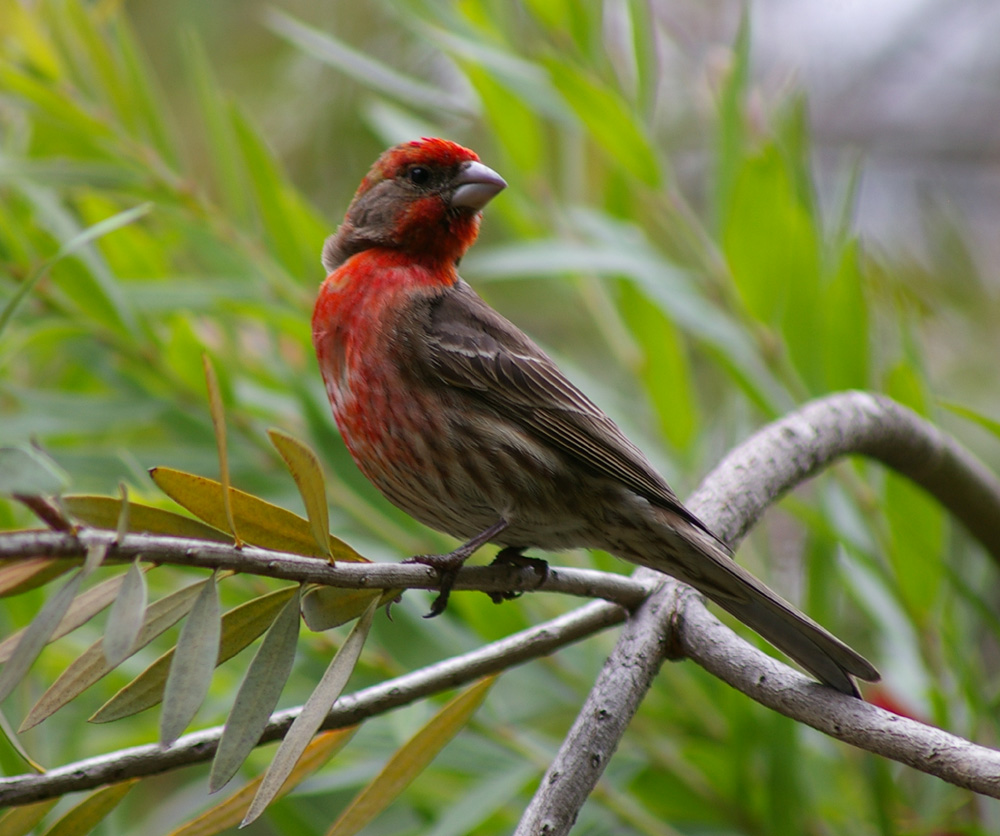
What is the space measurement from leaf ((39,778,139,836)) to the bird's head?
6.03ft

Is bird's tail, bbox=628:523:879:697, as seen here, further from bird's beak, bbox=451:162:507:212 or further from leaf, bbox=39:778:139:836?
bird's beak, bbox=451:162:507:212

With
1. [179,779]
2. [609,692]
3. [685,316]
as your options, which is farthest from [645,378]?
[179,779]

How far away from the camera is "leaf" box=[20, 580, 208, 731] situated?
1377mm

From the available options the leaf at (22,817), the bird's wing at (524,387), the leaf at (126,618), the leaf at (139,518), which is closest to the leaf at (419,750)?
the leaf at (22,817)

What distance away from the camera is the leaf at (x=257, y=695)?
135 centimetres

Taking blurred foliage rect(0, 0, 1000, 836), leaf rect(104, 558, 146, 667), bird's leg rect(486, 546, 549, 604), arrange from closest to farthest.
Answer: leaf rect(104, 558, 146, 667) → bird's leg rect(486, 546, 549, 604) → blurred foliage rect(0, 0, 1000, 836)

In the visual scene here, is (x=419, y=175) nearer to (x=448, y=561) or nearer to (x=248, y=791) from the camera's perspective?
(x=448, y=561)

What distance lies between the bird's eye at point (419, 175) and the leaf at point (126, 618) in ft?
7.08

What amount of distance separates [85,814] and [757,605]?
123cm

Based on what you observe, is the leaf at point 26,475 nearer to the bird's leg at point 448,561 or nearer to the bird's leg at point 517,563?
the bird's leg at point 448,561

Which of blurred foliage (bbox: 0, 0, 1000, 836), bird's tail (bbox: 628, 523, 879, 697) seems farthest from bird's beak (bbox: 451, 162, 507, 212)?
bird's tail (bbox: 628, 523, 879, 697)

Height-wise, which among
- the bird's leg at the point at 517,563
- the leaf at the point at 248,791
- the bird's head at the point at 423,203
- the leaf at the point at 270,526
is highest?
the bird's head at the point at 423,203

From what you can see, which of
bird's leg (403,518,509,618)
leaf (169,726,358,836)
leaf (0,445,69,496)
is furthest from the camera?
bird's leg (403,518,509,618)

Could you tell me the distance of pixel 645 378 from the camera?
373 cm
